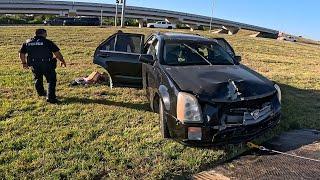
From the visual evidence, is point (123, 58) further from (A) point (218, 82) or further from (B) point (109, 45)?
(A) point (218, 82)

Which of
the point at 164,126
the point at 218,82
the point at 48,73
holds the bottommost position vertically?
the point at 164,126

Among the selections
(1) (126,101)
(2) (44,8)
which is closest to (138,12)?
(2) (44,8)

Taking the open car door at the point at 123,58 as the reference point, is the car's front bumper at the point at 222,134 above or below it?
below

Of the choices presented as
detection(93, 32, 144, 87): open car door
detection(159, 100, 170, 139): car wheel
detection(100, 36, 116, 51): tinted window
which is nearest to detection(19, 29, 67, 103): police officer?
detection(93, 32, 144, 87): open car door

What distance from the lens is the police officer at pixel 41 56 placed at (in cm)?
775

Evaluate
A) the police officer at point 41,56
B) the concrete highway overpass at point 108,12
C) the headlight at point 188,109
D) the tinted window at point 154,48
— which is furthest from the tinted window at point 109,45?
the concrete highway overpass at point 108,12

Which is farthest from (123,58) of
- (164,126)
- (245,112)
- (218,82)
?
(245,112)

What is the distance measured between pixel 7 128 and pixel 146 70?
2.52 meters

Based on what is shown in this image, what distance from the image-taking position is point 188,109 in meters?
5.59

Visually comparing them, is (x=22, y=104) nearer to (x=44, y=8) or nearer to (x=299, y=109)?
(x=299, y=109)

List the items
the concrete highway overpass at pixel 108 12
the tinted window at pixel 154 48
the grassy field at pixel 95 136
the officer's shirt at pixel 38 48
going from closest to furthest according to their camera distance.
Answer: the grassy field at pixel 95 136, the tinted window at pixel 154 48, the officer's shirt at pixel 38 48, the concrete highway overpass at pixel 108 12

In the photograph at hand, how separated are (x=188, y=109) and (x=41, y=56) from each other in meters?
3.41

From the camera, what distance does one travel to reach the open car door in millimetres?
8414

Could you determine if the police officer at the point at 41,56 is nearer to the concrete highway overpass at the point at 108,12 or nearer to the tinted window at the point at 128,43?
the tinted window at the point at 128,43
